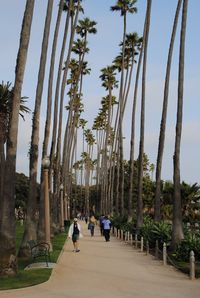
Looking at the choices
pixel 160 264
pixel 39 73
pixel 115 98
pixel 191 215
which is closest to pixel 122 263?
pixel 160 264

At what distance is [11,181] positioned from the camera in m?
14.7

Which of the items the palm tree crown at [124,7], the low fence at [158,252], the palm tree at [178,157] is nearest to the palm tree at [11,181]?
the low fence at [158,252]

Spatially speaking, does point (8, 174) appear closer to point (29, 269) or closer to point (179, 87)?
point (29, 269)

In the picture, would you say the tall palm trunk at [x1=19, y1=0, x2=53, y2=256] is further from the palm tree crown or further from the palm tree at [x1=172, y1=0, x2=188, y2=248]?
the palm tree crown

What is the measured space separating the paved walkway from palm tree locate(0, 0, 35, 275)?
138 centimetres

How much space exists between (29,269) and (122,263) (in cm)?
469

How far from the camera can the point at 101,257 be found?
21.8 meters

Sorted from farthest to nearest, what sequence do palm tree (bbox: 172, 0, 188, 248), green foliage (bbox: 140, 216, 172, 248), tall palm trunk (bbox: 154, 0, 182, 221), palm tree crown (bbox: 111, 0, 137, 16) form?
palm tree crown (bbox: 111, 0, 137, 16) < tall palm trunk (bbox: 154, 0, 182, 221) < green foliage (bbox: 140, 216, 172, 248) < palm tree (bbox: 172, 0, 188, 248)

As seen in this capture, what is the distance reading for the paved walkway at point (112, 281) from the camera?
1165 cm

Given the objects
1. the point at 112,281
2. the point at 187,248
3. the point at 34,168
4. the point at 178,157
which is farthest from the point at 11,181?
the point at 178,157

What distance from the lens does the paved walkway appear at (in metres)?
11.6

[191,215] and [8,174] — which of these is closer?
[8,174]

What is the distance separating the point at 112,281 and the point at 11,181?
407 cm

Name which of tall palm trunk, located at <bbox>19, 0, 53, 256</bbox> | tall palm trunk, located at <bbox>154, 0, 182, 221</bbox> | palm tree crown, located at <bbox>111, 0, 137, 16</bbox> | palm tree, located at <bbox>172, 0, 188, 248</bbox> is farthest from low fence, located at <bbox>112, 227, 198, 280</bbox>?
palm tree crown, located at <bbox>111, 0, 137, 16</bbox>
